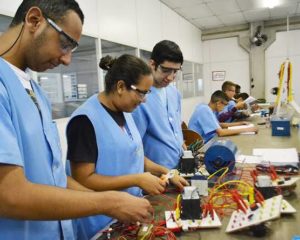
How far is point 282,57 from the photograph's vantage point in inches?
290

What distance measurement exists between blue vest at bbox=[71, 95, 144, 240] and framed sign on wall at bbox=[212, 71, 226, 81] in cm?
726

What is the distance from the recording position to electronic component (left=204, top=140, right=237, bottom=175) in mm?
1409

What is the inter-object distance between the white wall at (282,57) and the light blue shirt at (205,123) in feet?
16.9

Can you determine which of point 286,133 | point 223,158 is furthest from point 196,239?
point 286,133

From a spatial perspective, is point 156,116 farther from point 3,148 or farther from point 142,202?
point 3,148

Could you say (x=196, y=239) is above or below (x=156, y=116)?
below

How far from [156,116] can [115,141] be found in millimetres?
580

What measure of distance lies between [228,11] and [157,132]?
540cm

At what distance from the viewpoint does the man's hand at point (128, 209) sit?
0.79 m

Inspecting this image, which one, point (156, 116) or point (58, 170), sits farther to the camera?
point (156, 116)

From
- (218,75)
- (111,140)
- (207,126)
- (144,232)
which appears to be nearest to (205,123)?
(207,126)

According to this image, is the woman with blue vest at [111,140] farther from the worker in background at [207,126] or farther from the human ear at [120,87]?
the worker in background at [207,126]

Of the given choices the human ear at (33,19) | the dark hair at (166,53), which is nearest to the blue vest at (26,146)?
the human ear at (33,19)

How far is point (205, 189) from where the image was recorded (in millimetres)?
1203
